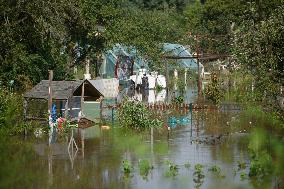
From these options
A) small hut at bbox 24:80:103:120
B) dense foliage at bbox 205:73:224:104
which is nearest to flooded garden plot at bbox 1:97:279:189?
small hut at bbox 24:80:103:120

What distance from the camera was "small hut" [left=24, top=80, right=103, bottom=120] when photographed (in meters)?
21.8

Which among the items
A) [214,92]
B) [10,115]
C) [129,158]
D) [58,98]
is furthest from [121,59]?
[129,158]

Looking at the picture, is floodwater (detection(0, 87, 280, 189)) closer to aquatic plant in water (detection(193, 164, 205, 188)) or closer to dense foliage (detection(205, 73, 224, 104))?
aquatic plant in water (detection(193, 164, 205, 188))

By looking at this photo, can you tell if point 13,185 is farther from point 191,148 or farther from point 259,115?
point 259,115

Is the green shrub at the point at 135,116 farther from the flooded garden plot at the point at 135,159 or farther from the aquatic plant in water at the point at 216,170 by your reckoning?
the aquatic plant in water at the point at 216,170

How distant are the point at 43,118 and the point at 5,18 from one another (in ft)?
23.7

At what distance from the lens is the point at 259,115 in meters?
24.5

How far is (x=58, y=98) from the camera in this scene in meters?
21.7

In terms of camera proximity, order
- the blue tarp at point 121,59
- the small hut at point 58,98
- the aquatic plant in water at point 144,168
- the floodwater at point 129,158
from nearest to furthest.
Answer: the floodwater at point 129,158, the aquatic plant in water at point 144,168, the small hut at point 58,98, the blue tarp at point 121,59

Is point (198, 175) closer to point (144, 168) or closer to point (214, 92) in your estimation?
point (144, 168)

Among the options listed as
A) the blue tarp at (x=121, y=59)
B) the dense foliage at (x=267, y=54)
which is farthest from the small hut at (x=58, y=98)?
the blue tarp at (x=121, y=59)

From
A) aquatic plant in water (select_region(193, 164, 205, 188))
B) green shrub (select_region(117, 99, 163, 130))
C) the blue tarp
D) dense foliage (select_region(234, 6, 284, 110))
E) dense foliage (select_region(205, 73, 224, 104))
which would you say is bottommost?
aquatic plant in water (select_region(193, 164, 205, 188))

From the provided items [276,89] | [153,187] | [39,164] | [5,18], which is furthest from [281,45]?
[5,18]

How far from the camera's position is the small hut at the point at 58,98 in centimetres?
2180
